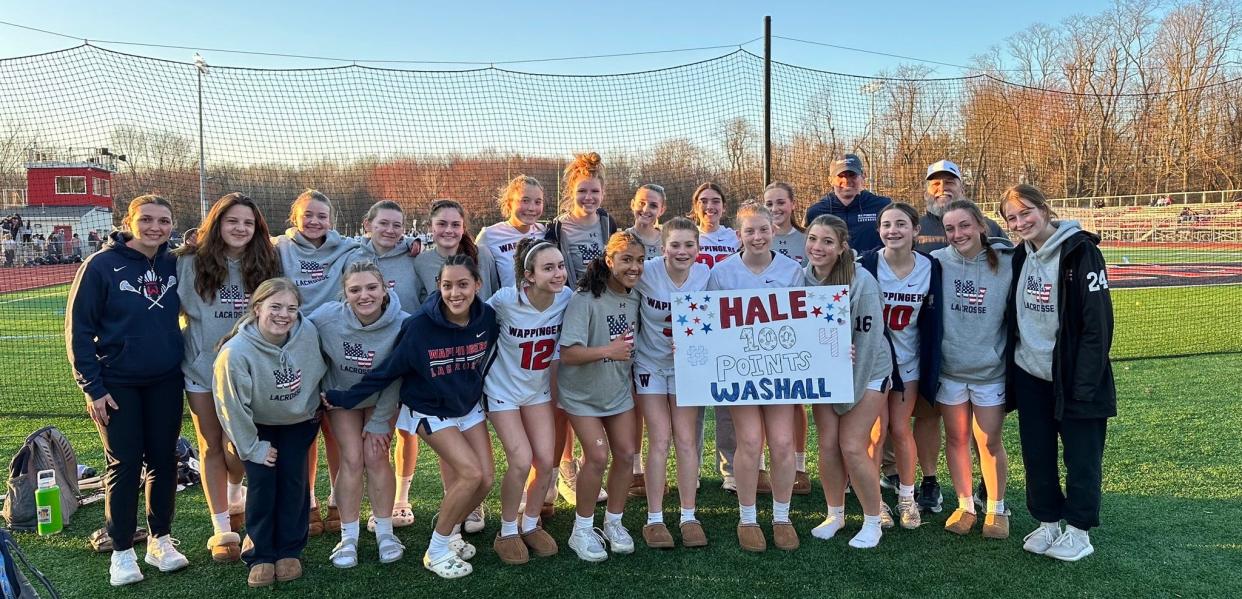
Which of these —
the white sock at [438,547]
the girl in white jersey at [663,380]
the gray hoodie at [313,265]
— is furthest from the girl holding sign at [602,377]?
the gray hoodie at [313,265]

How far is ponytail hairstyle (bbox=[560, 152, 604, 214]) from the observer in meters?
4.94

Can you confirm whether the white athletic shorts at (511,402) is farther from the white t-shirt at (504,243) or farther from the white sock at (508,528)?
the white t-shirt at (504,243)

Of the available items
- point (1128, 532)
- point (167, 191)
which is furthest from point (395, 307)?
point (167, 191)

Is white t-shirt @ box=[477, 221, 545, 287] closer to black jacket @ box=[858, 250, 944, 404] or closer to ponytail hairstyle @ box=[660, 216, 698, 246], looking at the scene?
ponytail hairstyle @ box=[660, 216, 698, 246]

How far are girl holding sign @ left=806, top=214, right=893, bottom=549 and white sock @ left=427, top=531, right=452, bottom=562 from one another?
6.96ft

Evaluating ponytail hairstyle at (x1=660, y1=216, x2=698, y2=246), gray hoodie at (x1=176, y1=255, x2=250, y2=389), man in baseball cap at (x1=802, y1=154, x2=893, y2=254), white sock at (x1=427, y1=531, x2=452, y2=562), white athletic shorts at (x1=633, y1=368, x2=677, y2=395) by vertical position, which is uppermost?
man in baseball cap at (x1=802, y1=154, x2=893, y2=254)

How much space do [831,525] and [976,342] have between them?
1343mm

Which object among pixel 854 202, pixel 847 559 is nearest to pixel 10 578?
pixel 847 559

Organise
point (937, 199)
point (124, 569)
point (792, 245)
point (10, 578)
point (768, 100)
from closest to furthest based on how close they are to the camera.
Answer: point (10, 578)
point (124, 569)
point (792, 245)
point (937, 199)
point (768, 100)

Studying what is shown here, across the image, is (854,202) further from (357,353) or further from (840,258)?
(357,353)

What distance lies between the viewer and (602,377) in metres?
4.04

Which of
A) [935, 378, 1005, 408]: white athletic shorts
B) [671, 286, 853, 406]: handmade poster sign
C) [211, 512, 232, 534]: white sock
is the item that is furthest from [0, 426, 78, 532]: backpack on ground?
[935, 378, 1005, 408]: white athletic shorts

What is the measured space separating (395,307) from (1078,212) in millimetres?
37060

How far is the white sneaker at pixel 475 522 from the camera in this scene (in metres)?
4.43
